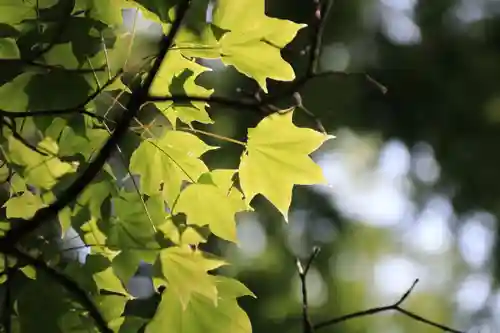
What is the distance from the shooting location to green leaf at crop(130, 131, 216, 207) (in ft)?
1.63

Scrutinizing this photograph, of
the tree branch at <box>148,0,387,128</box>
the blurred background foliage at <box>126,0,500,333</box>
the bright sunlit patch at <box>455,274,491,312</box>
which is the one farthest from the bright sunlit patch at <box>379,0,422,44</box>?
the tree branch at <box>148,0,387,128</box>

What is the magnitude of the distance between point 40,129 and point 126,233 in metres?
0.09

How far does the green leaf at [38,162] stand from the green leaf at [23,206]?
12 mm

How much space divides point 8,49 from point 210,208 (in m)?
0.16

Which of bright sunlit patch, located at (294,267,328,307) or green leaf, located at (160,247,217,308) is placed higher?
green leaf, located at (160,247,217,308)

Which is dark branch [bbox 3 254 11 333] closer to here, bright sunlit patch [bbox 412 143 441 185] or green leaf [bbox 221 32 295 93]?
green leaf [bbox 221 32 295 93]

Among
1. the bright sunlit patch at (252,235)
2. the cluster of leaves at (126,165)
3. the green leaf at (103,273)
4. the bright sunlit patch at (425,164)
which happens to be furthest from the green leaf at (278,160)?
the bright sunlit patch at (425,164)

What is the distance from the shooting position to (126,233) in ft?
1.55

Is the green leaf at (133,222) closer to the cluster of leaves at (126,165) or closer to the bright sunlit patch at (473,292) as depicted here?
the cluster of leaves at (126,165)

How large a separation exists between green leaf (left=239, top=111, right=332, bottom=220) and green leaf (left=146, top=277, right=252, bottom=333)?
60mm

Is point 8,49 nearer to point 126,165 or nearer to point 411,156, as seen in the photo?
point 126,165

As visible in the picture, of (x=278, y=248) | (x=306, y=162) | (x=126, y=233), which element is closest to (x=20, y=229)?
(x=126, y=233)

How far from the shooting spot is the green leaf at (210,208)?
45 centimetres

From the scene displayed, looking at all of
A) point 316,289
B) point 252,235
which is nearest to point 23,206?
point 252,235
